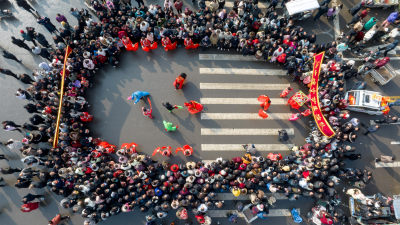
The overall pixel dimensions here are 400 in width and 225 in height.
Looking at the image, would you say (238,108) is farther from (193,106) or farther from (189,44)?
(189,44)

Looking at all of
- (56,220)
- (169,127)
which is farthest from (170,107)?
(56,220)

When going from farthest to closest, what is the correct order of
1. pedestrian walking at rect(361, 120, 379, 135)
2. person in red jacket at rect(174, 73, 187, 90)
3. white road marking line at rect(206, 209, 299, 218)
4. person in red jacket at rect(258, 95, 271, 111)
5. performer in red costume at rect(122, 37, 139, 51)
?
1. performer in red costume at rect(122, 37, 139, 51)
2. person in red jacket at rect(174, 73, 187, 90)
3. person in red jacket at rect(258, 95, 271, 111)
4. pedestrian walking at rect(361, 120, 379, 135)
5. white road marking line at rect(206, 209, 299, 218)

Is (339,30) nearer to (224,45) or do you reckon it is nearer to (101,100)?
(224,45)

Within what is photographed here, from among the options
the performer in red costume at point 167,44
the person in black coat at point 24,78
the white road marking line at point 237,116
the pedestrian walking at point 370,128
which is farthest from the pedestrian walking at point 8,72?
the pedestrian walking at point 370,128

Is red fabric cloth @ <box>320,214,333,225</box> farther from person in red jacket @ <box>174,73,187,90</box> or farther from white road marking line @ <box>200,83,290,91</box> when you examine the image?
person in red jacket @ <box>174,73,187,90</box>

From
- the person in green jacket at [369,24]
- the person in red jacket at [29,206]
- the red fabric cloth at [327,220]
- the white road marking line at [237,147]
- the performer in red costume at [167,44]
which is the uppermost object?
the person in green jacket at [369,24]

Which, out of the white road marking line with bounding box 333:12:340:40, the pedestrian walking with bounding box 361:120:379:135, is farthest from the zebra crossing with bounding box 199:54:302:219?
the white road marking line with bounding box 333:12:340:40

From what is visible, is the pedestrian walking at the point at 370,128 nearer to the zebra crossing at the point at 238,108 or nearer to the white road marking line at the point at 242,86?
the zebra crossing at the point at 238,108
